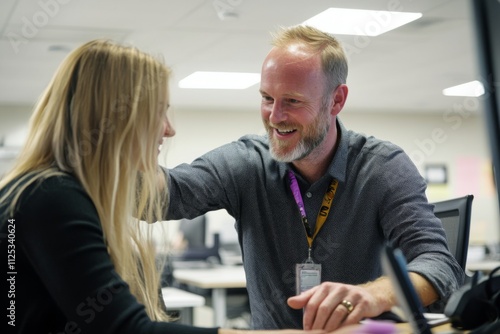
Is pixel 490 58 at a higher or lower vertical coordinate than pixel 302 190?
higher

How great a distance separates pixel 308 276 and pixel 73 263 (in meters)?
0.87

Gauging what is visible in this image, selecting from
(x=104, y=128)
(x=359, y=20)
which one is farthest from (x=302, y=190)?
(x=359, y=20)

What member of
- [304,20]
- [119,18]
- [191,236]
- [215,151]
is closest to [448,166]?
[191,236]

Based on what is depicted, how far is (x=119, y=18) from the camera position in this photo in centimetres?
523

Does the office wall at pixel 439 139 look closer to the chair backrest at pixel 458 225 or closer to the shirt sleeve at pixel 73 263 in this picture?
the chair backrest at pixel 458 225

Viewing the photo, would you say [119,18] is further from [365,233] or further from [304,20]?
[365,233]

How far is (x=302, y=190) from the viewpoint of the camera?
205 centimetres

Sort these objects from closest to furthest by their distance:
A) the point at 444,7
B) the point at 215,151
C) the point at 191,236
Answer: the point at 215,151
the point at 444,7
the point at 191,236

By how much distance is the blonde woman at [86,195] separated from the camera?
118 centimetres

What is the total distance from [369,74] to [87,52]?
6474mm

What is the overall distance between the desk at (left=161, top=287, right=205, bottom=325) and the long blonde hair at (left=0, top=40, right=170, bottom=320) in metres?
2.75

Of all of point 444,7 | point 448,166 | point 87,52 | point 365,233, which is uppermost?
point 444,7

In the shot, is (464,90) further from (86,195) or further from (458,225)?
(86,195)

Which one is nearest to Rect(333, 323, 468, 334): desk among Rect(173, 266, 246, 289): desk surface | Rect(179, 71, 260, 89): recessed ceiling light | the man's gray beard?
the man's gray beard
